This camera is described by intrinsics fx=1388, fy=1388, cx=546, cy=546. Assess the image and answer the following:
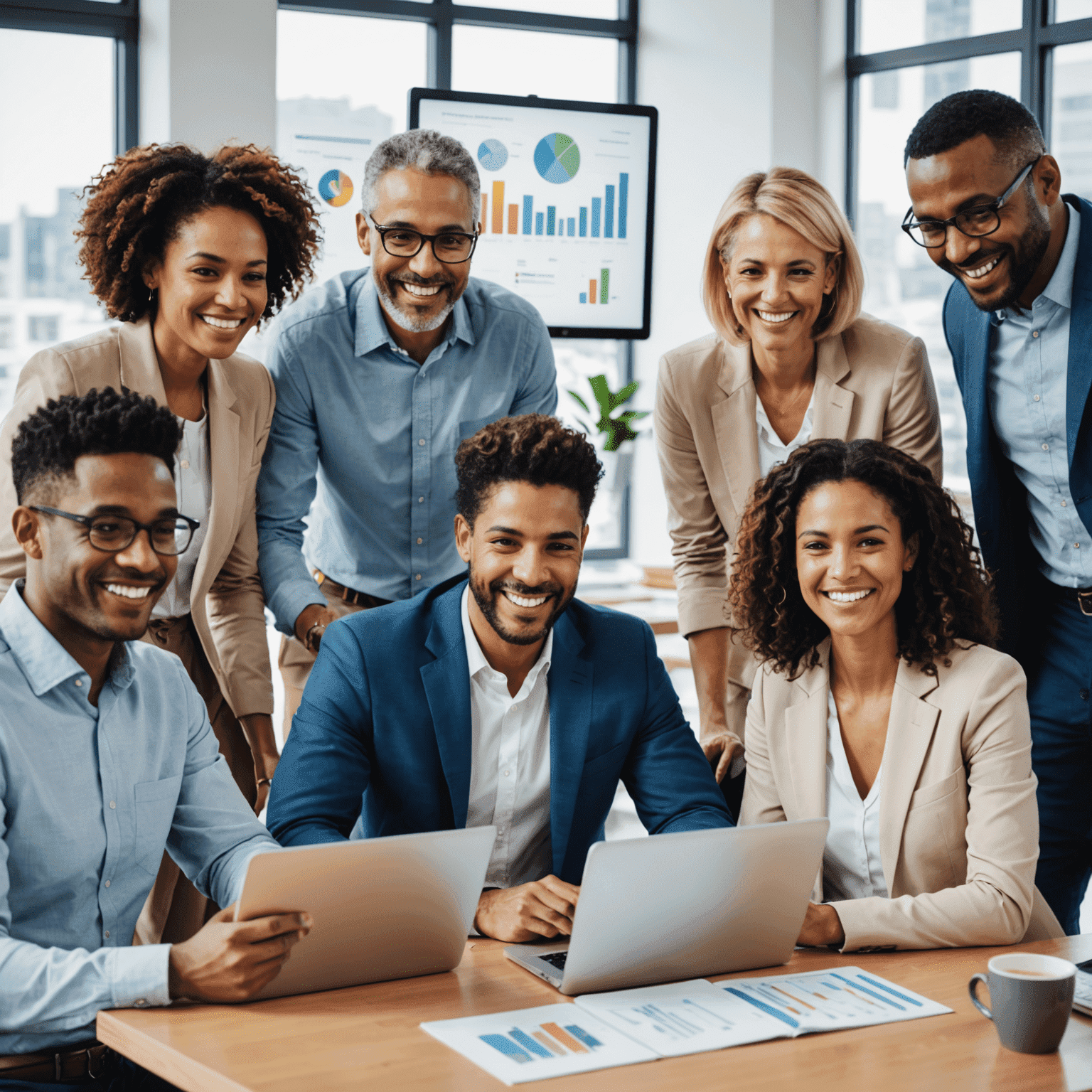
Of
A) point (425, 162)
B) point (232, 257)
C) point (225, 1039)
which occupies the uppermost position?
point (425, 162)

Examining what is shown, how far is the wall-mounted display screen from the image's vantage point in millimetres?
5207

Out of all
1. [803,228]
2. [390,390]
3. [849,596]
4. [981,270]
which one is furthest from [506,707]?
[981,270]

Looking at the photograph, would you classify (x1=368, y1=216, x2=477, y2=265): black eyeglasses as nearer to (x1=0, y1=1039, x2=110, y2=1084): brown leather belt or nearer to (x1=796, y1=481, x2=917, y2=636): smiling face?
(x1=796, y1=481, x2=917, y2=636): smiling face

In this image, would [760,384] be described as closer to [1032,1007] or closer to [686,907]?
[686,907]

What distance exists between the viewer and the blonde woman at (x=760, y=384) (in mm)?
2559

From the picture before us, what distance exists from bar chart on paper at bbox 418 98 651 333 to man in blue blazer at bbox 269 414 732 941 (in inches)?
130

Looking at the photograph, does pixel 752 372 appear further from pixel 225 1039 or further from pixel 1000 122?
pixel 225 1039

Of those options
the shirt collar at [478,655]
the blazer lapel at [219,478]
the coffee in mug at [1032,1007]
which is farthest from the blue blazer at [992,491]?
the blazer lapel at [219,478]

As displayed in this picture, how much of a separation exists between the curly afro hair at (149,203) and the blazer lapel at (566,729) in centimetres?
99

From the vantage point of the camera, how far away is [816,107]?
230 inches

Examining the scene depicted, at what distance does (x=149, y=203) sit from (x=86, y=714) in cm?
107

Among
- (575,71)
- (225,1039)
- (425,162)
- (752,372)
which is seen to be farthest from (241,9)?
(225,1039)

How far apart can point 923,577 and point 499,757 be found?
72 centimetres

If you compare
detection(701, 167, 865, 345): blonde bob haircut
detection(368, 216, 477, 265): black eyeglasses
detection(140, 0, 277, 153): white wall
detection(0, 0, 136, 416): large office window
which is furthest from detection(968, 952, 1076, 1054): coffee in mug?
detection(0, 0, 136, 416): large office window
